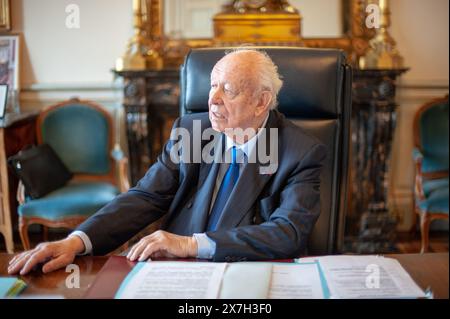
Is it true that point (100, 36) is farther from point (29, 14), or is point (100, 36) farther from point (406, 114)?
point (406, 114)

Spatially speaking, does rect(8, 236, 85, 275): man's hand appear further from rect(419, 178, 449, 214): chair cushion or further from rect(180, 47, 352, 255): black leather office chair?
rect(419, 178, 449, 214): chair cushion

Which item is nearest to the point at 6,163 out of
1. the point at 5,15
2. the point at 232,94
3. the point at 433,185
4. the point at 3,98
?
the point at 3,98

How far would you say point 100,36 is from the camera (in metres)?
3.19

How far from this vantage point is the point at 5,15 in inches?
123

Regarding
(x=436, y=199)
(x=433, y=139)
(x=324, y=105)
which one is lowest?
(x=436, y=199)

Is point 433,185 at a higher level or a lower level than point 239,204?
lower

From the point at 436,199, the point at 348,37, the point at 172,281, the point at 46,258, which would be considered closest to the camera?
the point at 172,281

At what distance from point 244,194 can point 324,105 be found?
0.37m

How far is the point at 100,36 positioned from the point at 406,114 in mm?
1886

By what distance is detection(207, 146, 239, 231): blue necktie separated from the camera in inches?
58.9

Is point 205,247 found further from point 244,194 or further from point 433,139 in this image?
point 433,139

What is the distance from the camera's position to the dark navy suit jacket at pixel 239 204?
1.24 meters

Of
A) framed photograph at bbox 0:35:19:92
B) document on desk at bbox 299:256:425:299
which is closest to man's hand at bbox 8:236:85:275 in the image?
document on desk at bbox 299:256:425:299
